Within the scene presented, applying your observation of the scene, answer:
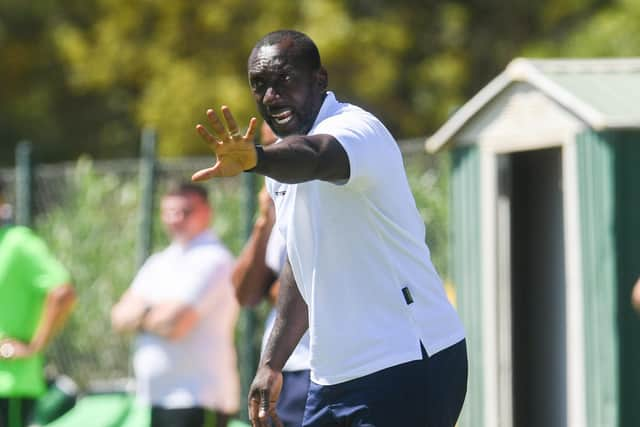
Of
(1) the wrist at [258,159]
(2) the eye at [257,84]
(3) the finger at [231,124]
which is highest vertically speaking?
(2) the eye at [257,84]

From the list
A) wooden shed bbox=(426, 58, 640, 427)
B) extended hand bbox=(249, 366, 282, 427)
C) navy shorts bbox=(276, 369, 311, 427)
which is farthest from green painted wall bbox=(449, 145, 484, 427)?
extended hand bbox=(249, 366, 282, 427)

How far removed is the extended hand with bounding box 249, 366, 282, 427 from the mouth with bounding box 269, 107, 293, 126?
0.80 metres

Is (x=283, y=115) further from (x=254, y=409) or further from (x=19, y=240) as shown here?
(x=19, y=240)

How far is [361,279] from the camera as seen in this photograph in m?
3.86

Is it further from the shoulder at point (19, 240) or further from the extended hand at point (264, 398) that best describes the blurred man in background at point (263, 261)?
the extended hand at point (264, 398)

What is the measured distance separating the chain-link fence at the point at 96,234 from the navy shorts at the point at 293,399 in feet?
15.2

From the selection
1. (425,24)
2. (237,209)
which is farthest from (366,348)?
(425,24)

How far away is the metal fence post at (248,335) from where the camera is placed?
952 centimetres

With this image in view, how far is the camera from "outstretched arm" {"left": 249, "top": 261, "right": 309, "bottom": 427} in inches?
165

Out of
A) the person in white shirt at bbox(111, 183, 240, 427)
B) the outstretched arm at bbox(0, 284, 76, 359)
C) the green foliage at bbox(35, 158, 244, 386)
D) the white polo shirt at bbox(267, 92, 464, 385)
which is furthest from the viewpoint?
the green foliage at bbox(35, 158, 244, 386)

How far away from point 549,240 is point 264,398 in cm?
434

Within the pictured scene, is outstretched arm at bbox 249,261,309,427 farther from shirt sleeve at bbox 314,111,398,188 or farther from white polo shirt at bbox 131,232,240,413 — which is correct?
white polo shirt at bbox 131,232,240,413

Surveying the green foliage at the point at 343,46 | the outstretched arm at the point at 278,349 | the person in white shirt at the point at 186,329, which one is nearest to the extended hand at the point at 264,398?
the outstretched arm at the point at 278,349

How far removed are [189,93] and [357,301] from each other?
1547 centimetres
